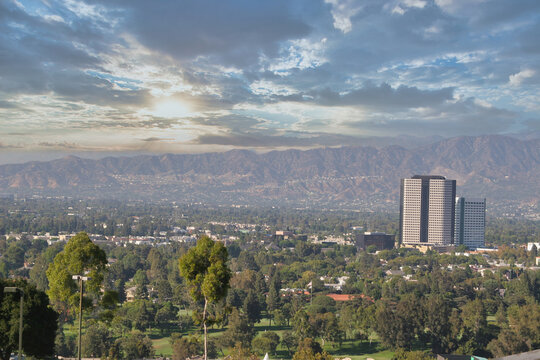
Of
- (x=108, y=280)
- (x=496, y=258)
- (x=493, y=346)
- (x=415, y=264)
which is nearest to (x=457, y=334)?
(x=493, y=346)

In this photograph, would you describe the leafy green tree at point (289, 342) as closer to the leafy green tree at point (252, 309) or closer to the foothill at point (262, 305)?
the foothill at point (262, 305)

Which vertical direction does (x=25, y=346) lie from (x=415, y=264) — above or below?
above

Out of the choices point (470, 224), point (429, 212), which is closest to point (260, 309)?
point (429, 212)

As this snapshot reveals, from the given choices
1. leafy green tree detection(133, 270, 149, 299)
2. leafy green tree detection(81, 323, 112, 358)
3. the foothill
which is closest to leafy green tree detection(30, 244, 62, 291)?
the foothill

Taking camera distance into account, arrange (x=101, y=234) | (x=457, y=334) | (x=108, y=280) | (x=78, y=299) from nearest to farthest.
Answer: (x=78, y=299) → (x=457, y=334) → (x=108, y=280) → (x=101, y=234)

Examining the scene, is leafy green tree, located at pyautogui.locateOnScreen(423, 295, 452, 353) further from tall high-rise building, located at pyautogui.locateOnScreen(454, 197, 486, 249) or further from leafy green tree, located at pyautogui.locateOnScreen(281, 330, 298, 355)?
tall high-rise building, located at pyautogui.locateOnScreen(454, 197, 486, 249)

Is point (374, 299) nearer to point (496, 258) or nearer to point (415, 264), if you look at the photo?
point (415, 264)

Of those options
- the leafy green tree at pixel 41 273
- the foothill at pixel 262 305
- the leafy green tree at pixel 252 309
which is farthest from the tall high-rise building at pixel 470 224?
the leafy green tree at pixel 252 309
